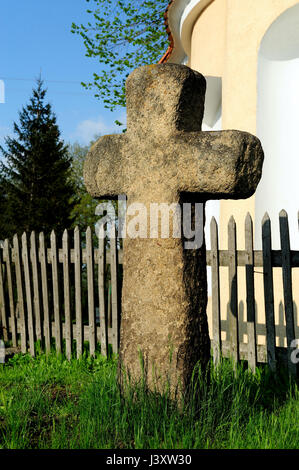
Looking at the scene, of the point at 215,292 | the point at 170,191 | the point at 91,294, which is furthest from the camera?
the point at 91,294

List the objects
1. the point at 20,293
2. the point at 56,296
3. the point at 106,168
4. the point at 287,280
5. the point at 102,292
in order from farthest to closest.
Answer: the point at 20,293
the point at 56,296
the point at 102,292
the point at 287,280
the point at 106,168

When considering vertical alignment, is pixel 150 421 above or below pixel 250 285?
below

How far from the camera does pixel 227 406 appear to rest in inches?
98.3

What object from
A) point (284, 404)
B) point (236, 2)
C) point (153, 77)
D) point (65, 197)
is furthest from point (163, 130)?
point (65, 197)

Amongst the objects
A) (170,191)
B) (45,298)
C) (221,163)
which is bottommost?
(45,298)

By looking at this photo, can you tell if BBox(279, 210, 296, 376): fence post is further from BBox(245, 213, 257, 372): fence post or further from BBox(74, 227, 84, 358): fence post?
BBox(74, 227, 84, 358): fence post

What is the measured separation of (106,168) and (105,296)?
2885 mm

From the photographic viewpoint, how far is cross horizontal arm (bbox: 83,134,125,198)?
2.75 metres

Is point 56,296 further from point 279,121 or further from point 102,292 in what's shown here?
point 279,121

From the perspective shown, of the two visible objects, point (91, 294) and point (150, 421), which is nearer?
point (150, 421)

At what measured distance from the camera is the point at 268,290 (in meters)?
3.90

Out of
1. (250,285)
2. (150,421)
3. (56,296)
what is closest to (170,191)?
(150,421)

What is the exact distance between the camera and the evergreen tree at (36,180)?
13.0 m

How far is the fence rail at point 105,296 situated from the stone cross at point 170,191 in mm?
1397
